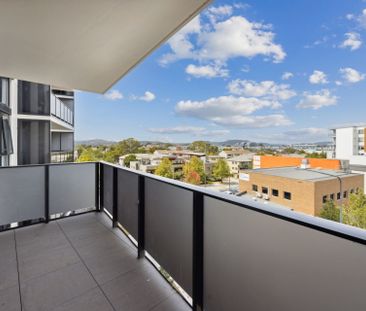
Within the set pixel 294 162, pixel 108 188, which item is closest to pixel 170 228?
pixel 108 188

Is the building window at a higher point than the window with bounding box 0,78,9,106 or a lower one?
lower

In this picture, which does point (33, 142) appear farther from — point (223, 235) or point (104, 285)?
point (223, 235)

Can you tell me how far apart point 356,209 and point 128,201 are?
758cm

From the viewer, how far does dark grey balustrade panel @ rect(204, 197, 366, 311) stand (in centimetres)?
71

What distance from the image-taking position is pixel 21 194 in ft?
9.02

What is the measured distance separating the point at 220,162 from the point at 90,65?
23.6 ft

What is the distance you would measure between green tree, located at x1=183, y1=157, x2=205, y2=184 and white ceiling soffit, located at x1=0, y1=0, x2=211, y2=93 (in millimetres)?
5617

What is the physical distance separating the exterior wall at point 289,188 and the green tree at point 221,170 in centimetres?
68

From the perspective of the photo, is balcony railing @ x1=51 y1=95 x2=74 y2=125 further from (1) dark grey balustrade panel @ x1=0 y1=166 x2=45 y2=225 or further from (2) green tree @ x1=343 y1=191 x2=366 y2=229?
(2) green tree @ x1=343 y1=191 x2=366 y2=229

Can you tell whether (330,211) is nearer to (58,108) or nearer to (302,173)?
(302,173)

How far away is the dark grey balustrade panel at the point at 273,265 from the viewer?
27.9 inches

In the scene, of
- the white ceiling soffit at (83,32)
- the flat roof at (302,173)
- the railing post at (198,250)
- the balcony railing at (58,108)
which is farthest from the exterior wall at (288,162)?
the railing post at (198,250)

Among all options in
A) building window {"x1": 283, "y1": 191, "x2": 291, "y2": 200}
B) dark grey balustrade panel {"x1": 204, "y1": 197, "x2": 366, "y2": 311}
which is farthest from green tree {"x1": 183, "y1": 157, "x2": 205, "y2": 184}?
dark grey balustrade panel {"x1": 204, "y1": 197, "x2": 366, "y2": 311}

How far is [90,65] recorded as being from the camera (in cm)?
248
